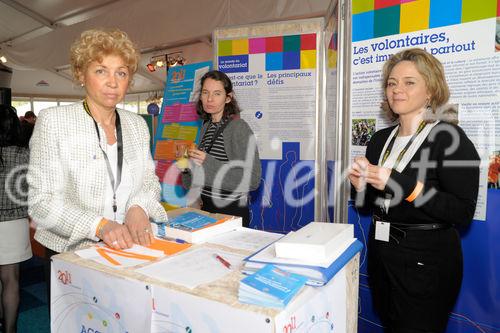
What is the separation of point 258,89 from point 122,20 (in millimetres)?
3472

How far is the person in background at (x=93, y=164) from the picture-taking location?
45.1 inches

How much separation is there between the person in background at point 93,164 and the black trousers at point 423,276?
94cm

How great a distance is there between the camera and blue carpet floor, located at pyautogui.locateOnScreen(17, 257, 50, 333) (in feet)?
8.41

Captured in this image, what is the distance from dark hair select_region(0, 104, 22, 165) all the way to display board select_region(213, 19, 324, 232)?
1801mm

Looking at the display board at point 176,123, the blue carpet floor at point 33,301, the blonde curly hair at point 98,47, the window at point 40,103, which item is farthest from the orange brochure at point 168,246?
the window at point 40,103

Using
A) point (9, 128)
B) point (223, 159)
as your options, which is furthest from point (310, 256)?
point (9, 128)

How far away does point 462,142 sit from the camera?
134cm

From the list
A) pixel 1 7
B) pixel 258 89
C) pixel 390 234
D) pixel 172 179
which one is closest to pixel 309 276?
pixel 390 234

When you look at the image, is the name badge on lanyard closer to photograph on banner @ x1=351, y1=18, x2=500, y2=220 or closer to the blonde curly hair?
photograph on banner @ x1=351, y1=18, x2=500, y2=220

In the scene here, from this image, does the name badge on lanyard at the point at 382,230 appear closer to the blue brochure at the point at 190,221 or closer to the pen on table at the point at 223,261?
the blue brochure at the point at 190,221

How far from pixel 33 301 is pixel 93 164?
243 cm

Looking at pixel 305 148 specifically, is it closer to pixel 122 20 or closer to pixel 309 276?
pixel 309 276

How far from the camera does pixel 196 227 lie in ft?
3.89

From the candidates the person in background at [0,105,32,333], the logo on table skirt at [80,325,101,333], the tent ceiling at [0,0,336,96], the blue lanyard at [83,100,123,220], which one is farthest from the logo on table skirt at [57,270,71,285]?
the tent ceiling at [0,0,336,96]
